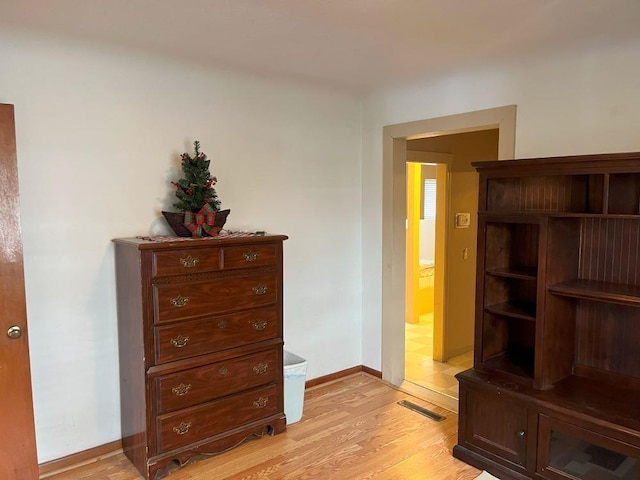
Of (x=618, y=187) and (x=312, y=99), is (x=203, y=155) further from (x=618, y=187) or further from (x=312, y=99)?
(x=618, y=187)

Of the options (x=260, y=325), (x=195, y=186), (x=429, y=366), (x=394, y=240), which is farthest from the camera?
(x=429, y=366)

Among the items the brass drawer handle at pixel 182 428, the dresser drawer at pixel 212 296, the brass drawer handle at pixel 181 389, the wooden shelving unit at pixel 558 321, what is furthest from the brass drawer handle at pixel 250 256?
the wooden shelving unit at pixel 558 321

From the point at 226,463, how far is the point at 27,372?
1.20 meters

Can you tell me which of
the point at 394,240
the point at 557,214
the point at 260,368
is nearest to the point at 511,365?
the point at 557,214

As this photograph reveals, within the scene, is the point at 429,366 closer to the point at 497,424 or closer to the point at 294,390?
the point at 294,390

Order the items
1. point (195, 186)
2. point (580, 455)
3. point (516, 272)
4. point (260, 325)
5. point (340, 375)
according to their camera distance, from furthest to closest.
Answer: point (340, 375) → point (260, 325) → point (195, 186) → point (516, 272) → point (580, 455)

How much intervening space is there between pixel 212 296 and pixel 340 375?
70.6 inches

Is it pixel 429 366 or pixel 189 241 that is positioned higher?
pixel 189 241

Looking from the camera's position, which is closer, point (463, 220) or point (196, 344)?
point (196, 344)

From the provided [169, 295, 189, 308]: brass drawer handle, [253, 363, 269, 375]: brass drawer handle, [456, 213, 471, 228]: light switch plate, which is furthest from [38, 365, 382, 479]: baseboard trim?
[456, 213, 471, 228]: light switch plate

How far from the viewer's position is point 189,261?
2.71m

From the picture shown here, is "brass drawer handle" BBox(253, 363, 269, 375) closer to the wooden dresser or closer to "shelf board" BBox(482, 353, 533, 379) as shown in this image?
the wooden dresser

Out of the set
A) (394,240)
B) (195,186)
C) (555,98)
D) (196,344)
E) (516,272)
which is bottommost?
(196,344)

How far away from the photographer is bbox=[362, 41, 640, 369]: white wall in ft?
8.63
